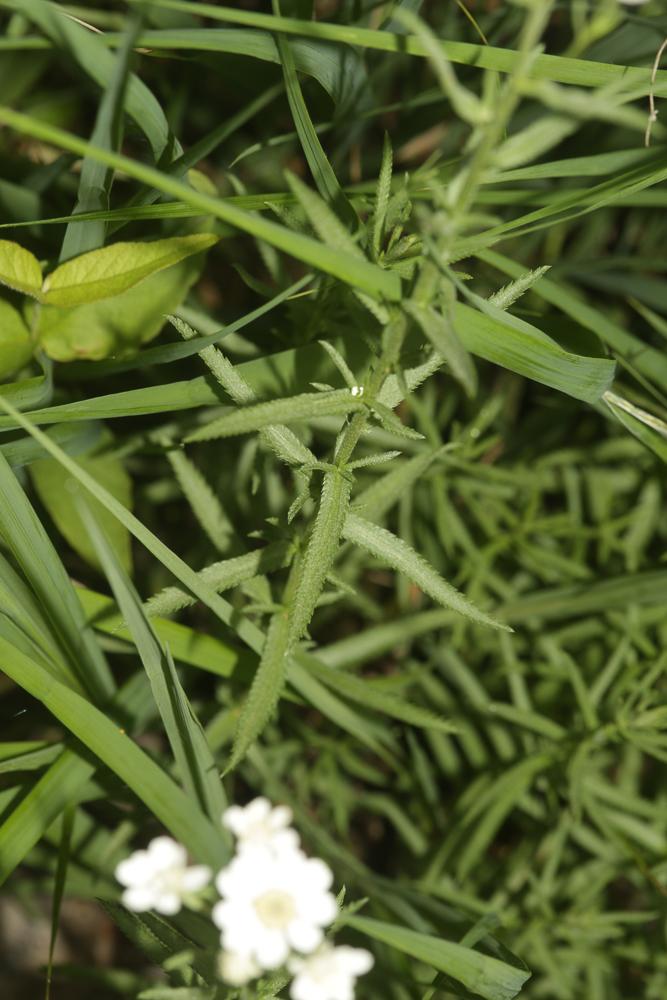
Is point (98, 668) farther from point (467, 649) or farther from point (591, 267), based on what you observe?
point (591, 267)

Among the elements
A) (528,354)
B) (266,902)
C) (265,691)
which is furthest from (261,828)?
(528,354)

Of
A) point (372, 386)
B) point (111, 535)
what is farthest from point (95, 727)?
point (372, 386)

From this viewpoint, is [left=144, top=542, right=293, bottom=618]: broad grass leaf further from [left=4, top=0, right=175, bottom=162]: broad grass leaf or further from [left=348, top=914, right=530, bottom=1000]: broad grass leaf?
[left=4, top=0, right=175, bottom=162]: broad grass leaf

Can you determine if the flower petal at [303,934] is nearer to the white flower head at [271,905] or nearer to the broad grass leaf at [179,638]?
the white flower head at [271,905]

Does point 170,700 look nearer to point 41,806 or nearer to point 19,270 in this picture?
point 41,806

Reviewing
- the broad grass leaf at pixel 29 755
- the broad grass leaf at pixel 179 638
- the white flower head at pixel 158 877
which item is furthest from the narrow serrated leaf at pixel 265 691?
the broad grass leaf at pixel 29 755

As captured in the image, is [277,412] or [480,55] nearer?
[277,412]

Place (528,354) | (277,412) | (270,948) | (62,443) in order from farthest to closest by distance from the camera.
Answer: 1. (62,443)
2. (528,354)
3. (277,412)
4. (270,948)
